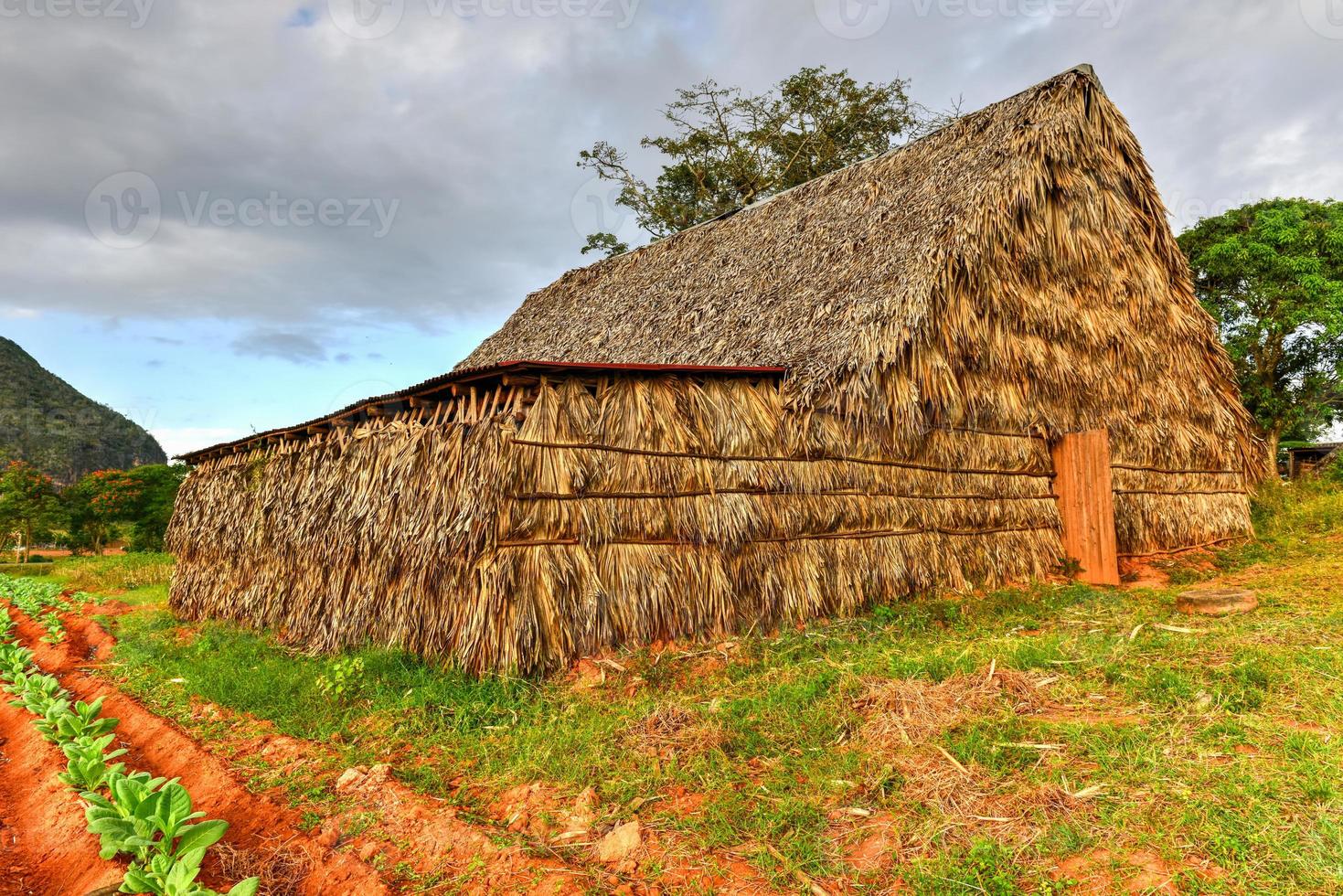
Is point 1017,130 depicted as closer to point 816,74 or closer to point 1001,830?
point 1001,830

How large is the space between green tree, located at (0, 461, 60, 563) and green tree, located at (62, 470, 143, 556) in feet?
3.66

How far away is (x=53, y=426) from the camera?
3450 cm

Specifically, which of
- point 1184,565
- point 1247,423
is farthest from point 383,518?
point 1247,423

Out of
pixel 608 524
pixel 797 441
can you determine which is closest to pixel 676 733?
pixel 608 524

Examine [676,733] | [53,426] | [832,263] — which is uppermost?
[53,426]

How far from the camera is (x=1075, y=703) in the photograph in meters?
3.75

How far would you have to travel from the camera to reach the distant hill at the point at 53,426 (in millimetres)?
32969

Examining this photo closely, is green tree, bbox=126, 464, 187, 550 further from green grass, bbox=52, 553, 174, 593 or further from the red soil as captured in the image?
the red soil

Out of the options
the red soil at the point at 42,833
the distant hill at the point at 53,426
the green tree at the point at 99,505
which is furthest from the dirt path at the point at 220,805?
the distant hill at the point at 53,426

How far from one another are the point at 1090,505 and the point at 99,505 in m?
23.8

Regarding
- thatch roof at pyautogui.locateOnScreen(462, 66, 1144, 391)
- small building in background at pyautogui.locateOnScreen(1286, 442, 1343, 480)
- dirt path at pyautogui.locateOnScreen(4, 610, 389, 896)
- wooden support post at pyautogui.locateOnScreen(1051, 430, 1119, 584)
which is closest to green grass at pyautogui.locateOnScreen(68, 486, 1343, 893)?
dirt path at pyautogui.locateOnScreen(4, 610, 389, 896)

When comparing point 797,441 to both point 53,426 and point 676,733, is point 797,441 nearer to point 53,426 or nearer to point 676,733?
point 676,733

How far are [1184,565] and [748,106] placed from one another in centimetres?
1494

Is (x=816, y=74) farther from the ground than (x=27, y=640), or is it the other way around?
(x=816, y=74)
